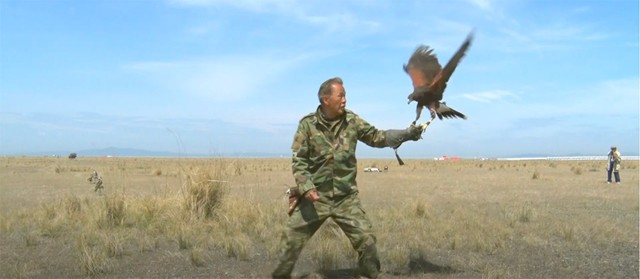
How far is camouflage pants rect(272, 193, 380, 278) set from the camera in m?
5.22

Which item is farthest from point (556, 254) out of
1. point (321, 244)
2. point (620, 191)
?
point (620, 191)

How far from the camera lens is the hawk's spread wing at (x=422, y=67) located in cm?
509

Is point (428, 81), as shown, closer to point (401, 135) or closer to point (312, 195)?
point (401, 135)

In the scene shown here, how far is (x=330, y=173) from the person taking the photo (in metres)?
5.22

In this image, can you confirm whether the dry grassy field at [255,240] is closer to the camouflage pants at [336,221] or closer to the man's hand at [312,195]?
the camouflage pants at [336,221]

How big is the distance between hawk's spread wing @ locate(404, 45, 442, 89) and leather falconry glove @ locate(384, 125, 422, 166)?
41 cm

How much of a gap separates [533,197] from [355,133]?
12.0 m

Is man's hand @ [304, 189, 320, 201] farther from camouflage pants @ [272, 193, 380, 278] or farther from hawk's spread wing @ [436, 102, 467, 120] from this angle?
hawk's spread wing @ [436, 102, 467, 120]

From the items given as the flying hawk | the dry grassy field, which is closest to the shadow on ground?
the dry grassy field

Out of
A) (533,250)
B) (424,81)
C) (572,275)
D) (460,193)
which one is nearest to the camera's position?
(424,81)

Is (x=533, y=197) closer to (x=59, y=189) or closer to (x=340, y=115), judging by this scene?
(x=340, y=115)

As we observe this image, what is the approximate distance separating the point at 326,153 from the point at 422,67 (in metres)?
1.16

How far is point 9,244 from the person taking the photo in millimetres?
7828

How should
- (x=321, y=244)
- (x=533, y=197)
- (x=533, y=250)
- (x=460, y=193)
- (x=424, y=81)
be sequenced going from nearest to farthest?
(x=424, y=81), (x=321, y=244), (x=533, y=250), (x=533, y=197), (x=460, y=193)
